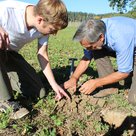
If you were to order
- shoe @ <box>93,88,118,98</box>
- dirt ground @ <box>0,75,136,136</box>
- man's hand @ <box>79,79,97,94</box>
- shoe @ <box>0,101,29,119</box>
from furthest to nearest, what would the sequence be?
shoe @ <box>93,88,118,98</box> → man's hand @ <box>79,79,97,94</box> → dirt ground @ <box>0,75,136,136</box> → shoe @ <box>0,101,29,119</box>

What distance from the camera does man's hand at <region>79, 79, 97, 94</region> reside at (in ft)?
17.3

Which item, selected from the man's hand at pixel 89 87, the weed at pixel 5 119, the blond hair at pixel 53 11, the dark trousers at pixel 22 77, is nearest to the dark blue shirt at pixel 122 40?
the man's hand at pixel 89 87

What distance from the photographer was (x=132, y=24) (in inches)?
203

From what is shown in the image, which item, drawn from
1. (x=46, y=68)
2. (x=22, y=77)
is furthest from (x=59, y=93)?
(x=22, y=77)

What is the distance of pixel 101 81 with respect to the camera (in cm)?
526

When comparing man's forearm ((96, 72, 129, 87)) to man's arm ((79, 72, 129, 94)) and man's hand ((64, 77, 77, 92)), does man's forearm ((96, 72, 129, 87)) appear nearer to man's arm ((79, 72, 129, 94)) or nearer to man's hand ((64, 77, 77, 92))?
man's arm ((79, 72, 129, 94))

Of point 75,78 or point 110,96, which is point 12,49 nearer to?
point 75,78

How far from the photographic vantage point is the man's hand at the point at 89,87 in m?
5.28

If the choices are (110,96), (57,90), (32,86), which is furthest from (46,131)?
(110,96)

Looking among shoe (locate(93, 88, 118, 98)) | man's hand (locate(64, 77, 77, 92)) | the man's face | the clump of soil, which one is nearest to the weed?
the clump of soil

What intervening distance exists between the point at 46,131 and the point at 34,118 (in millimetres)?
452

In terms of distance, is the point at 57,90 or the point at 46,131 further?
the point at 57,90

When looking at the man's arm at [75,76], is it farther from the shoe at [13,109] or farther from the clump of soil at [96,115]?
the shoe at [13,109]

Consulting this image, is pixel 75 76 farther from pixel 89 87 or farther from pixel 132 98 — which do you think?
pixel 132 98
